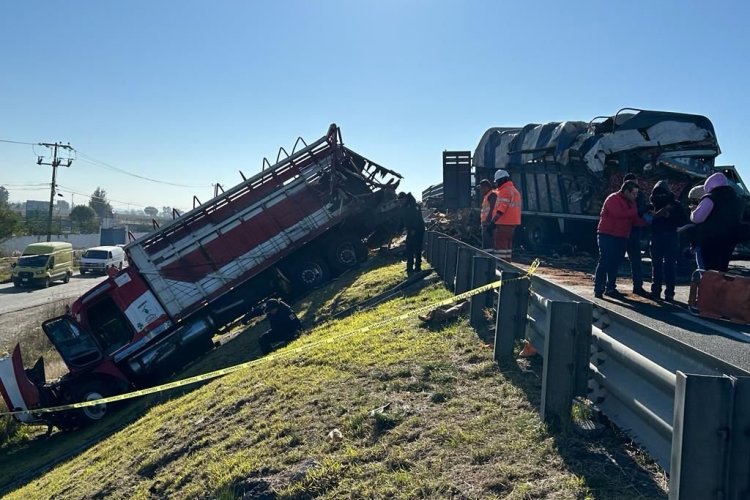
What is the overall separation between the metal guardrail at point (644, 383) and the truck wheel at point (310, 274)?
1045 centimetres

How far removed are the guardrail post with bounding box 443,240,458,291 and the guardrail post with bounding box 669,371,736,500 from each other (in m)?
6.45

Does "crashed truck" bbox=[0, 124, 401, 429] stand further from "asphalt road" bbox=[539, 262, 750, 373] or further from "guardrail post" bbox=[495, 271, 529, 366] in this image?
"guardrail post" bbox=[495, 271, 529, 366]

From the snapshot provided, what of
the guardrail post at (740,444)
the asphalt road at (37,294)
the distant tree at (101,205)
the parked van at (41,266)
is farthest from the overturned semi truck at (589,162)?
the distant tree at (101,205)

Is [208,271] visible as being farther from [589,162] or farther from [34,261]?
[34,261]

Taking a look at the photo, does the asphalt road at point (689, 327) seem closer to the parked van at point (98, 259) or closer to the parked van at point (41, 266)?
the parked van at point (41, 266)

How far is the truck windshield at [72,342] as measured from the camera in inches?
445

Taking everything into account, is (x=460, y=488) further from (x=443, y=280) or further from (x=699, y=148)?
(x=699, y=148)

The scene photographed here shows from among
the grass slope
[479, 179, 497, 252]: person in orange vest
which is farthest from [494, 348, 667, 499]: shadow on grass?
[479, 179, 497, 252]: person in orange vest

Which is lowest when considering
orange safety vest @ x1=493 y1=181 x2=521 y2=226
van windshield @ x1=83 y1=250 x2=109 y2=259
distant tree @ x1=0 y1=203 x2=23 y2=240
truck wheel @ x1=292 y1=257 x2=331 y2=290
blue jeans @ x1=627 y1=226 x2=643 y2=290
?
van windshield @ x1=83 y1=250 x2=109 y2=259

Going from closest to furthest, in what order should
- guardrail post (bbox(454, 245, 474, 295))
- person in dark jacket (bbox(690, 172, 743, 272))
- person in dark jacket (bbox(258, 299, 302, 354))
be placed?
person in dark jacket (bbox(690, 172, 743, 272)) < guardrail post (bbox(454, 245, 474, 295)) < person in dark jacket (bbox(258, 299, 302, 354))

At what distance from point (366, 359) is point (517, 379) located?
6.05 feet

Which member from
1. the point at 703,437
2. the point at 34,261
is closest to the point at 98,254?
the point at 34,261

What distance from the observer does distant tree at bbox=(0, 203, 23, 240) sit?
159 ft

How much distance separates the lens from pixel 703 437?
218 cm
